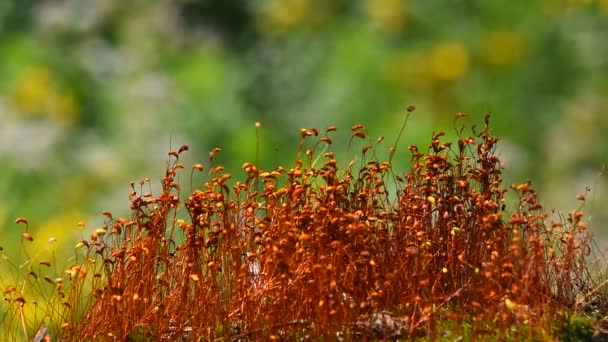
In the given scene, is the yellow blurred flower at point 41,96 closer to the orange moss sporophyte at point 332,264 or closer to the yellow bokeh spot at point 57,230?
the yellow bokeh spot at point 57,230


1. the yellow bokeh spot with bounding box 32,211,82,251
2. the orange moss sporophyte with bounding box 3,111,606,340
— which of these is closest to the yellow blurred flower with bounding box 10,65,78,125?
the yellow bokeh spot with bounding box 32,211,82,251

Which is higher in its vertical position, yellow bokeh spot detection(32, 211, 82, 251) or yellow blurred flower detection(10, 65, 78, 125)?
yellow blurred flower detection(10, 65, 78, 125)

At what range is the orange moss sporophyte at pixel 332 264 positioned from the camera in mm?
3568

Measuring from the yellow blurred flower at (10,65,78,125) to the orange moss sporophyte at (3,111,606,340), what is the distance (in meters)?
2.78

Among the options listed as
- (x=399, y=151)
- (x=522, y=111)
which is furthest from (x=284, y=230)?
(x=522, y=111)

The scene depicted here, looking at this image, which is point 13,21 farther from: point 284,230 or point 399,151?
point 284,230

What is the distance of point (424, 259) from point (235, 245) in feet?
2.46

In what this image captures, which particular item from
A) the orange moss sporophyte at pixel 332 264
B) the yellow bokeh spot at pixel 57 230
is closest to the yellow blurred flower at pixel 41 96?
the yellow bokeh spot at pixel 57 230

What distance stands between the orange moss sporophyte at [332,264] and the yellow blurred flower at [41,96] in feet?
9.11

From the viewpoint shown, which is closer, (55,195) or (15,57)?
(55,195)

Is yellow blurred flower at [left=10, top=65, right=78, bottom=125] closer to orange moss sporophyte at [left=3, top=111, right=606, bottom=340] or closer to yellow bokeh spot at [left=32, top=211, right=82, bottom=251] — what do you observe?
yellow bokeh spot at [left=32, top=211, right=82, bottom=251]

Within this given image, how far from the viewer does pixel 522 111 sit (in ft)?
20.2

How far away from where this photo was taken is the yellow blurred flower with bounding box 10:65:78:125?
667 cm

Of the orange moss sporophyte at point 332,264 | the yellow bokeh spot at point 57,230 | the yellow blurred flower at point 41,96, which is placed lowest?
the orange moss sporophyte at point 332,264
